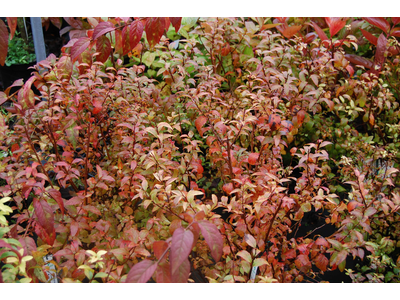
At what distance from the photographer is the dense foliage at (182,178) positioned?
1.13 metres

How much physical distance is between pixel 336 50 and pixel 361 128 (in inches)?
37.8

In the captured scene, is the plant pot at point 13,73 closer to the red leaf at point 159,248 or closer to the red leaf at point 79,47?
the red leaf at point 79,47

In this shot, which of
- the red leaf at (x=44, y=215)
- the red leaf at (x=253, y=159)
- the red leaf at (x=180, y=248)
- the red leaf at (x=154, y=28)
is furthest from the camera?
the red leaf at (x=253, y=159)

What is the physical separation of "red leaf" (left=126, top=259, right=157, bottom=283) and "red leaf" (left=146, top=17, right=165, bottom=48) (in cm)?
78

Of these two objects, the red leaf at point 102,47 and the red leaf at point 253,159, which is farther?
the red leaf at point 253,159

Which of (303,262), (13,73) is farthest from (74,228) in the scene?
(13,73)

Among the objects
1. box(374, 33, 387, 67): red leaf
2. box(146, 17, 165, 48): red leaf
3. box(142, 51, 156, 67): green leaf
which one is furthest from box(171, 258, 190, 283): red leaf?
box(374, 33, 387, 67): red leaf

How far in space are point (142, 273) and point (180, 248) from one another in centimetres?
12

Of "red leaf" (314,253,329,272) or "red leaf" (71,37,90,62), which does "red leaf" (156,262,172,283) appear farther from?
"red leaf" (71,37,90,62)

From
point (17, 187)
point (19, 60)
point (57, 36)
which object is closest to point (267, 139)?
point (17, 187)

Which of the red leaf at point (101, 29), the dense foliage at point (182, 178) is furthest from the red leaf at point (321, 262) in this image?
the red leaf at point (101, 29)

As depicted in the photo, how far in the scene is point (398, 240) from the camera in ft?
5.82

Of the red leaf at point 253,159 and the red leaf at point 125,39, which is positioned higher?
the red leaf at point 125,39

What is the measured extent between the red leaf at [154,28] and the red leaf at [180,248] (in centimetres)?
73
